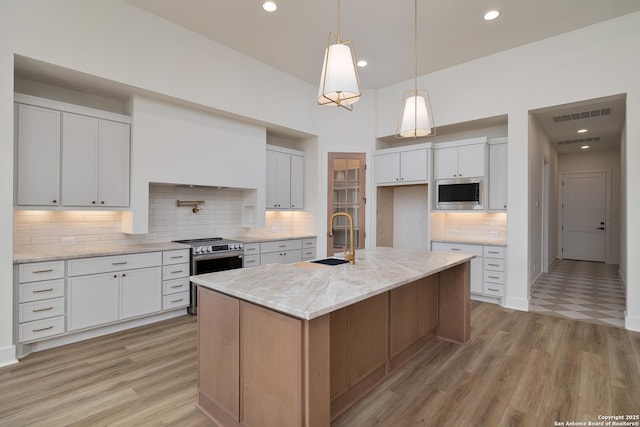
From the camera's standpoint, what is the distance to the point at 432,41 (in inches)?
163

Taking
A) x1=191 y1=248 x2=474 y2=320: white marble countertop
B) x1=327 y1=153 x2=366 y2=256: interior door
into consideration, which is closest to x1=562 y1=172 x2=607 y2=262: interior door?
x1=327 y1=153 x2=366 y2=256: interior door

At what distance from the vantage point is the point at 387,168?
18.1 ft

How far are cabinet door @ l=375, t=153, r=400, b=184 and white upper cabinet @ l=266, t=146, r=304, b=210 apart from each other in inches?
53.9

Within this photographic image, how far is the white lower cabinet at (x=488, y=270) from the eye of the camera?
451 cm

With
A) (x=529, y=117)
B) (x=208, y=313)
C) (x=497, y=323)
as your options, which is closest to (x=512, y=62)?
(x=529, y=117)

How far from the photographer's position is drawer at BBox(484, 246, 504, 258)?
14.8 ft

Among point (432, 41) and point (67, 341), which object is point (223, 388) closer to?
point (67, 341)

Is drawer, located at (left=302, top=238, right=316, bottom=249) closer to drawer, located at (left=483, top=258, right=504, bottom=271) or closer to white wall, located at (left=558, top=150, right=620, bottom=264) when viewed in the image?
drawer, located at (left=483, top=258, right=504, bottom=271)

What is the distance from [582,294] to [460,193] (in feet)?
8.28

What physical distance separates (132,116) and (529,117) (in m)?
4.98

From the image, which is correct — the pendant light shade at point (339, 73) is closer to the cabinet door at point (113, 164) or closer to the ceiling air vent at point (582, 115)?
the cabinet door at point (113, 164)

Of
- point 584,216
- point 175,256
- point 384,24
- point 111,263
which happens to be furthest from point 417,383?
point 584,216

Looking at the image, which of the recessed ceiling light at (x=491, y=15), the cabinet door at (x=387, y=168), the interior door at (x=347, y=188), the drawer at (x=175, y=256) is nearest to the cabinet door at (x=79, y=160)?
the drawer at (x=175, y=256)

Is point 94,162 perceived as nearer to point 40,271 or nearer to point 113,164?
point 113,164
